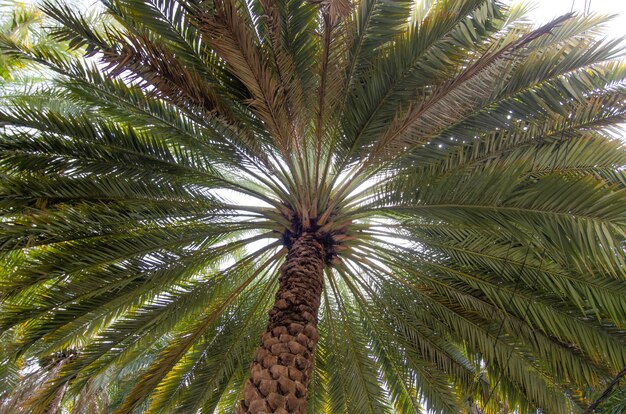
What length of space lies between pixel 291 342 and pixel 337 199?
7.05 ft

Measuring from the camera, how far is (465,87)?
13.5 ft

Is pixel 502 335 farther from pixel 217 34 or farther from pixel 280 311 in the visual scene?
pixel 217 34

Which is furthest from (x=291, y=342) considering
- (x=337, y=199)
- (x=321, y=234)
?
(x=337, y=199)

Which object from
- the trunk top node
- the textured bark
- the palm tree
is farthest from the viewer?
the trunk top node

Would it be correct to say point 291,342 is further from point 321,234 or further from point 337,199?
point 337,199

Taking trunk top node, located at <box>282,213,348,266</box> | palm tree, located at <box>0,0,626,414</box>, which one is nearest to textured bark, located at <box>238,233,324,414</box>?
palm tree, located at <box>0,0,626,414</box>

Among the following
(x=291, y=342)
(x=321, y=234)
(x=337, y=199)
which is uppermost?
(x=337, y=199)

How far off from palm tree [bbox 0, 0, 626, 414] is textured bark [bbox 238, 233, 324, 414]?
0.02 meters

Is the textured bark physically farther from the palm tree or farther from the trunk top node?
the trunk top node

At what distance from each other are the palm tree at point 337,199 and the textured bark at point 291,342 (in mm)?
18

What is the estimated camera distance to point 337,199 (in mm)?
5711

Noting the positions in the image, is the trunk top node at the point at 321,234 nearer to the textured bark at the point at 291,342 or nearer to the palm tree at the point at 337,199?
the palm tree at the point at 337,199

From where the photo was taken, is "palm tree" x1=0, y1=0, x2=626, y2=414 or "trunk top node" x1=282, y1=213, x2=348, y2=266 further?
"trunk top node" x1=282, y1=213, x2=348, y2=266

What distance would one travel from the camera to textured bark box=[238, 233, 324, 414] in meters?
3.55
